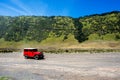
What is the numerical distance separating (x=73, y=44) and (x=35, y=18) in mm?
47577

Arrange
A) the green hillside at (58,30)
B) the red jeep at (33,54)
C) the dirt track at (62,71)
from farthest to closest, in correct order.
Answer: the green hillside at (58,30)
the red jeep at (33,54)
the dirt track at (62,71)

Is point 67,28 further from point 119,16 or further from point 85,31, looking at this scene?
point 119,16

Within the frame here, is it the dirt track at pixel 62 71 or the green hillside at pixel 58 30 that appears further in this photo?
the green hillside at pixel 58 30

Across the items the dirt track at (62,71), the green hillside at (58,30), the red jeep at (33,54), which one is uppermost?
the green hillside at (58,30)

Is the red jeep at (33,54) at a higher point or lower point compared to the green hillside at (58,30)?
lower

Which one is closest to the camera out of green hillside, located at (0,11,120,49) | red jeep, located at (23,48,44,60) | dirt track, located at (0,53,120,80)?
dirt track, located at (0,53,120,80)

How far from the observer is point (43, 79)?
2836 centimetres

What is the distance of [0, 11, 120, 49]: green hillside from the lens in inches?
5438

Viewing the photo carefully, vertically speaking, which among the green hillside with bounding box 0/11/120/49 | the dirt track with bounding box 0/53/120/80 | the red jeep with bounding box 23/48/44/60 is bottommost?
the dirt track with bounding box 0/53/120/80

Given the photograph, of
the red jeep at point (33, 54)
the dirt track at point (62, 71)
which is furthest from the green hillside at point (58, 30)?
the dirt track at point (62, 71)

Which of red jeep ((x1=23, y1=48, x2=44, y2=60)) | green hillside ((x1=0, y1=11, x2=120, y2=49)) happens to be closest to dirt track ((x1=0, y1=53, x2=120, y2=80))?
red jeep ((x1=23, y1=48, x2=44, y2=60))

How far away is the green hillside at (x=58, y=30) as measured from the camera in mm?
138125

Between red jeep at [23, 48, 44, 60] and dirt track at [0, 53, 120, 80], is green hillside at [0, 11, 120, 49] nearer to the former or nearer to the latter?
red jeep at [23, 48, 44, 60]

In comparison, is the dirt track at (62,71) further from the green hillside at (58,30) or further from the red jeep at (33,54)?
the green hillside at (58,30)
